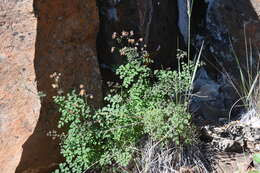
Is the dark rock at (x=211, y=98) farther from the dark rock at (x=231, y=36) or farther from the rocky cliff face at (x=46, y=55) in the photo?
the rocky cliff face at (x=46, y=55)

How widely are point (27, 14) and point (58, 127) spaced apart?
611 mm

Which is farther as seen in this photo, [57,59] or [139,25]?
[139,25]

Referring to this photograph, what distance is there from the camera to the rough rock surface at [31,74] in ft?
9.94

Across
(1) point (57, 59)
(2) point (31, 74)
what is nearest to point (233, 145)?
(1) point (57, 59)

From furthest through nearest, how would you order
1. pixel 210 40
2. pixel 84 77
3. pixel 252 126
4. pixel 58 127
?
pixel 210 40, pixel 252 126, pixel 84 77, pixel 58 127

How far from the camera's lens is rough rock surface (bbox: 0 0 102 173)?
303cm

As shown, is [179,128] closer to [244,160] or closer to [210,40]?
[244,160]

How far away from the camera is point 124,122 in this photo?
3098 millimetres

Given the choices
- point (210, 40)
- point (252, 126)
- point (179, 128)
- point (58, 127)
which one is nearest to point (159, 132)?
point (179, 128)

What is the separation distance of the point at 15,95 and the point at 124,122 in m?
0.59

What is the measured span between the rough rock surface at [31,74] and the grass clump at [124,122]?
0.34 ft

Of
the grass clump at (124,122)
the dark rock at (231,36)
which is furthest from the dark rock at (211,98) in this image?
the grass clump at (124,122)

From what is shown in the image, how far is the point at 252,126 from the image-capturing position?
3.57 m

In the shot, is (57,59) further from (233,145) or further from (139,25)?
(233,145)
